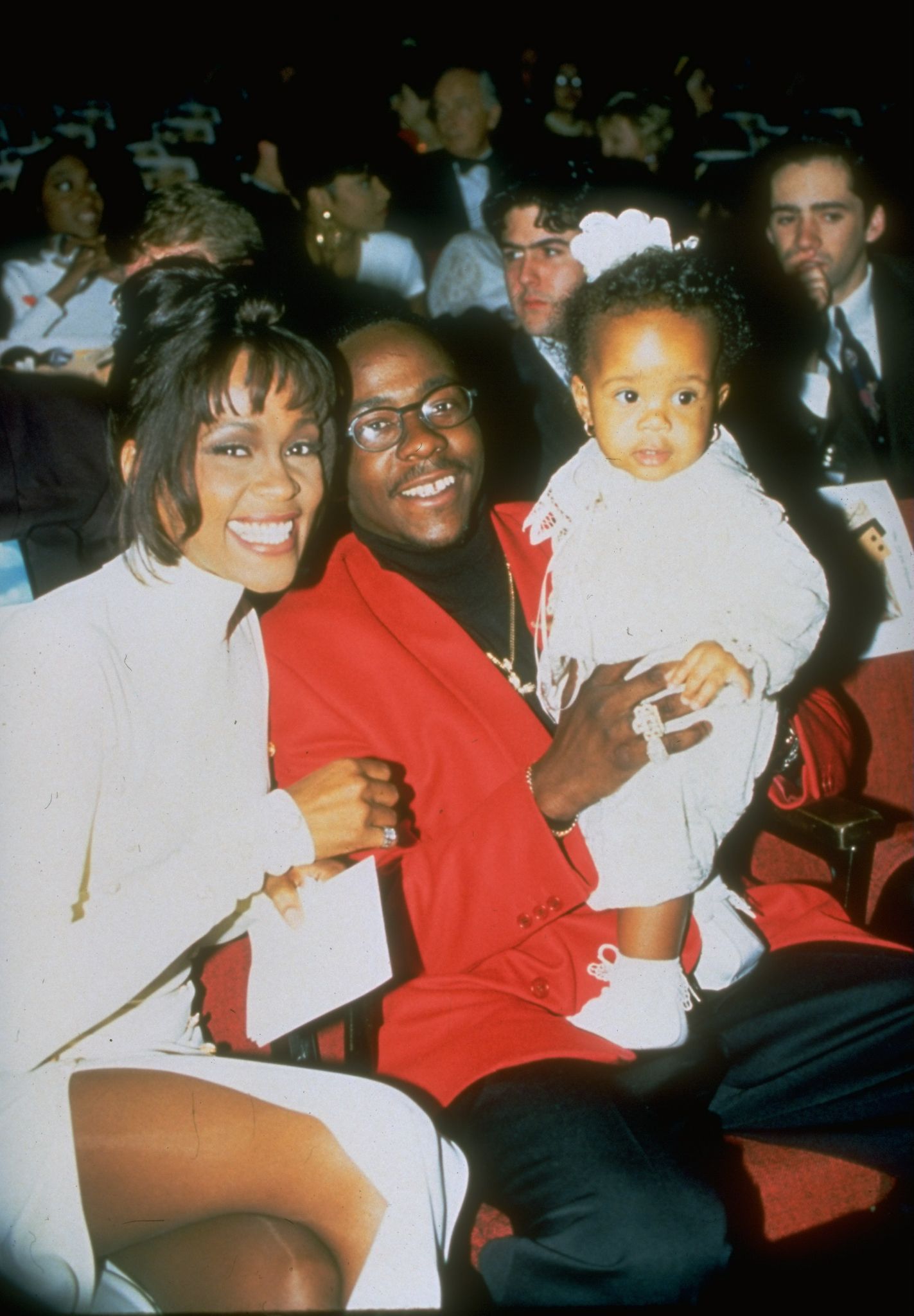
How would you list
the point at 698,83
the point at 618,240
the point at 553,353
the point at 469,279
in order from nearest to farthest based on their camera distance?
1. the point at 618,240
2. the point at 553,353
3. the point at 469,279
4. the point at 698,83

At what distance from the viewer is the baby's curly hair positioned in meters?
1.58

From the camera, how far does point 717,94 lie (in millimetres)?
5246

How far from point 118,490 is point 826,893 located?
164cm

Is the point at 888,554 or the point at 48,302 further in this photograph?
the point at 48,302

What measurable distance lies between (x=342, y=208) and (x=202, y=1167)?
383 cm

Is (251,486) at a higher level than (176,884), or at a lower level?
higher

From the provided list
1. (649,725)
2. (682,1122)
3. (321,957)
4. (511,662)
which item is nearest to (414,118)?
(511,662)

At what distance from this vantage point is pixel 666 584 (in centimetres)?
156

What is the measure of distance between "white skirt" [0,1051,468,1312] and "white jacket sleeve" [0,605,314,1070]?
0.27ft

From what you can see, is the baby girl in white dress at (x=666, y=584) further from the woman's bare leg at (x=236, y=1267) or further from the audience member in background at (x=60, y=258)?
the audience member in background at (x=60, y=258)

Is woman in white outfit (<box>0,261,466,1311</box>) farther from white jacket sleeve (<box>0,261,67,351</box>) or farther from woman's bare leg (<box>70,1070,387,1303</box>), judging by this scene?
white jacket sleeve (<box>0,261,67,351</box>)

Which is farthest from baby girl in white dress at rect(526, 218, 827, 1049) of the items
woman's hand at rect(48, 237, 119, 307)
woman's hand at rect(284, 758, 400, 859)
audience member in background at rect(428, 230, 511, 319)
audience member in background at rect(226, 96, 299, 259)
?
woman's hand at rect(48, 237, 119, 307)

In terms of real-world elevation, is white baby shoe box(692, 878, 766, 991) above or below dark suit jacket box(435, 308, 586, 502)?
below

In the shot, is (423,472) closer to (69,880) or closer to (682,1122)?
(69,880)
